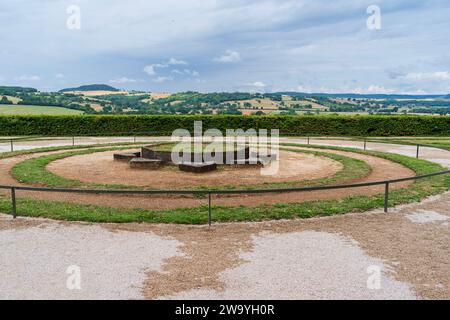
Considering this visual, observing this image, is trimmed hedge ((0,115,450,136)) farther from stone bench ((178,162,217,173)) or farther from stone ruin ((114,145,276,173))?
stone bench ((178,162,217,173))

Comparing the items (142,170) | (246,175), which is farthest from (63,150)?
(246,175)

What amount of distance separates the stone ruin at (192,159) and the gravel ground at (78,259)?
24.8ft

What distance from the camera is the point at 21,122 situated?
33.3 meters

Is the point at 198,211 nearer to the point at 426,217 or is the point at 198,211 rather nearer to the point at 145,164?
the point at 426,217

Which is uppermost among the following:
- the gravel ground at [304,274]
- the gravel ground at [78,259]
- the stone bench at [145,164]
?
the stone bench at [145,164]

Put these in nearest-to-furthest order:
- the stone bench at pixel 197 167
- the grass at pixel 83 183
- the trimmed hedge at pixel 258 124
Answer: the grass at pixel 83 183 → the stone bench at pixel 197 167 → the trimmed hedge at pixel 258 124

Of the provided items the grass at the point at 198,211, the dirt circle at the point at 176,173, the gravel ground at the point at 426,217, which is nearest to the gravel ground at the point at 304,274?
the grass at the point at 198,211

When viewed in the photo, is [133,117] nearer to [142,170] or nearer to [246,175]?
[142,170]

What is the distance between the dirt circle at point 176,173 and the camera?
43.8 feet

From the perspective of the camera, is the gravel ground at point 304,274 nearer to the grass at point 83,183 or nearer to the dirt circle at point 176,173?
the grass at point 83,183

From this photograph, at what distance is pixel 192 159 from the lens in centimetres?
1691

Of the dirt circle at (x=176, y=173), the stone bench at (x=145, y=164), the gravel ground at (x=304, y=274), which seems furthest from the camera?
the stone bench at (x=145, y=164)

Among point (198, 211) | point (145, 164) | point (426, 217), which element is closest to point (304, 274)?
point (198, 211)
